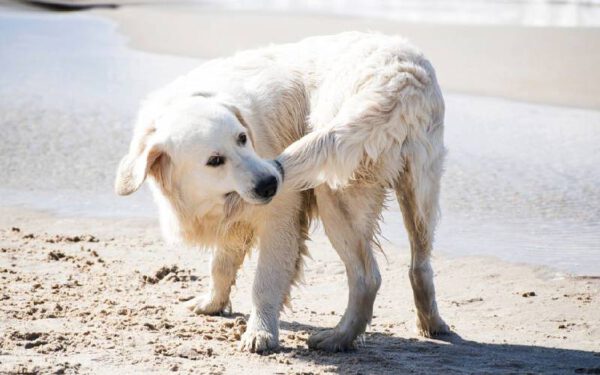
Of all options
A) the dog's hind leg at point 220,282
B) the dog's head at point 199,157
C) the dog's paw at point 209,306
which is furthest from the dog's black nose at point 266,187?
the dog's paw at point 209,306

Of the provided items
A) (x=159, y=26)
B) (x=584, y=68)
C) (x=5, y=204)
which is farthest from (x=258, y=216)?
(x=159, y=26)

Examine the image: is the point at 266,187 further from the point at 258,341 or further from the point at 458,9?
the point at 458,9

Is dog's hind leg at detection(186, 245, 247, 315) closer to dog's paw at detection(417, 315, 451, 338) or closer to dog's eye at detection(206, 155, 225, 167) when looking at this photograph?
dog's eye at detection(206, 155, 225, 167)

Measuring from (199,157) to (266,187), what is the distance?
0.43m

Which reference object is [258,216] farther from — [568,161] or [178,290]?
[568,161]

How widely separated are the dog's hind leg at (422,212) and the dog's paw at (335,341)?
56 cm

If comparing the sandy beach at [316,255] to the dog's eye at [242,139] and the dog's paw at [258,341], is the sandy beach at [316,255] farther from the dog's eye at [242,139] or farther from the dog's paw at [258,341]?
the dog's eye at [242,139]

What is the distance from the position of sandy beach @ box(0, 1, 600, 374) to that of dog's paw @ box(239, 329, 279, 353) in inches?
3.3

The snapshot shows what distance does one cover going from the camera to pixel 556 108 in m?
13.3

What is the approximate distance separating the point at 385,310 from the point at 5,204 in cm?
405

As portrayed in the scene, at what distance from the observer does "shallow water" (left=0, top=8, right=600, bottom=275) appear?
8.27 metres

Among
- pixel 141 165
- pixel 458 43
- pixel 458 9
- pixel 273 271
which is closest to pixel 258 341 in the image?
pixel 273 271

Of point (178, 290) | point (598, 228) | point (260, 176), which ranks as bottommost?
point (178, 290)

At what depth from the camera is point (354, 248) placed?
5805 millimetres
